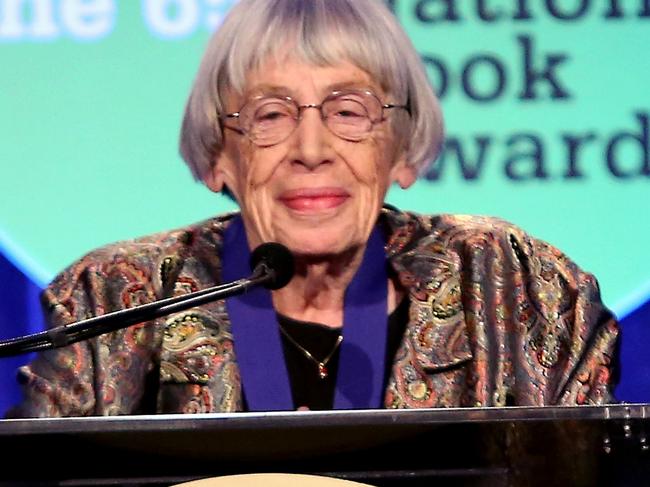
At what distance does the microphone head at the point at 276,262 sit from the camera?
1.65 m

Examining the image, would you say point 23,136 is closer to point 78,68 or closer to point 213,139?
point 78,68

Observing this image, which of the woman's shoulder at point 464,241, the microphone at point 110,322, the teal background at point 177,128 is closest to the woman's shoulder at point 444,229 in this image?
the woman's shoulder at point 464,241

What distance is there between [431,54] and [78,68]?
757 millimetres

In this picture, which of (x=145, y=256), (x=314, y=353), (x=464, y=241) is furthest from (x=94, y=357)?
(x=464, y=241)

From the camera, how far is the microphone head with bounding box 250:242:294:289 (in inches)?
65.0

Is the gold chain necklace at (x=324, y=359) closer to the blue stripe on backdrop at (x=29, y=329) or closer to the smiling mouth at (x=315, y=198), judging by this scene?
the smiling mouth at (x=315, y=198)

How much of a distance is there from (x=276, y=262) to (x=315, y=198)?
0.54 metres

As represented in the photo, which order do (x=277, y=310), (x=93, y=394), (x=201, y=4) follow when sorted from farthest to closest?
(x=201, y=4)
(x=277, y=310)
(x=93, y=394)

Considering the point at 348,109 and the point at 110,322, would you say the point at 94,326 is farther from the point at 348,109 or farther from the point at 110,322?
the point at 348,109

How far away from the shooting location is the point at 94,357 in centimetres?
218

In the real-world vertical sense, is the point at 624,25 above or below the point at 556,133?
above

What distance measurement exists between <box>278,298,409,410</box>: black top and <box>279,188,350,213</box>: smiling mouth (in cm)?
22

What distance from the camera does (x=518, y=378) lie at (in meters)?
2.21

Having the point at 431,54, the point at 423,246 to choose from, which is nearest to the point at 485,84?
the point at 431,54
